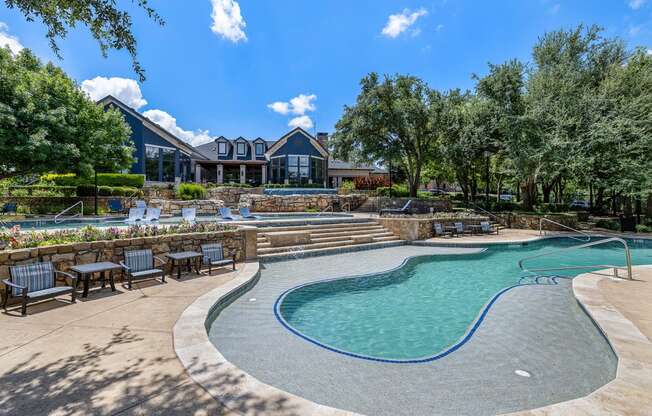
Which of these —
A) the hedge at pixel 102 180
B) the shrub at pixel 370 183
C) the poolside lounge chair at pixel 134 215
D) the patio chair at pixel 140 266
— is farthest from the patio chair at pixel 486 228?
the hedge at pixel 102 180

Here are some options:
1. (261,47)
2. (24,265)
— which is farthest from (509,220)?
(24,265)

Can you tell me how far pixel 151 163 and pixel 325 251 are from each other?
22318 mm

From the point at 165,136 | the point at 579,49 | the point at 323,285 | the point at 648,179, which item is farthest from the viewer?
the point at 165,136

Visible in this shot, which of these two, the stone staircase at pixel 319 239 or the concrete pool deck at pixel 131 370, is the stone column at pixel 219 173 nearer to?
the stone staircase at pixel 319 239

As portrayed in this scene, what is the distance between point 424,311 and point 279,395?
433 centimetres

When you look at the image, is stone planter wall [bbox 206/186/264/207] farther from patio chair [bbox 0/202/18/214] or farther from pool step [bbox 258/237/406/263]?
pool step [bbox 258/237/406/263]

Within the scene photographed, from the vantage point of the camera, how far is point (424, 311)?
21.6 ft

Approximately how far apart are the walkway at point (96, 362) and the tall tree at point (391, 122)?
66.0ft

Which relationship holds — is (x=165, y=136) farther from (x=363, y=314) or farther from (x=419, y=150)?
(x=363, y=314)

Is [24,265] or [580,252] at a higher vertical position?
[24,265]

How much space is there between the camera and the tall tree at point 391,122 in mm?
22875

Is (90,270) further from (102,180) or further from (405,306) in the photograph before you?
(102,180)

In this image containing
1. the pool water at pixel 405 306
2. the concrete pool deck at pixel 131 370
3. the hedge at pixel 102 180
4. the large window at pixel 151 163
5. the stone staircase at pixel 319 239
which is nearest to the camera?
the concrete pool deck at pixel 131 370

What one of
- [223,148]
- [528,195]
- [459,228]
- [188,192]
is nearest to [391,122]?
[459,228]
